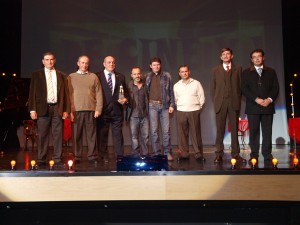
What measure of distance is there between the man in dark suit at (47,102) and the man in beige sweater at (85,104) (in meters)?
0.20

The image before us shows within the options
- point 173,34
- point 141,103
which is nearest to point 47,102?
point 141,103

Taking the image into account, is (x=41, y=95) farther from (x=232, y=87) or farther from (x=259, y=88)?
(x=259, y=88)

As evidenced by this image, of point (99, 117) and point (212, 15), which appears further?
point (212, 15)

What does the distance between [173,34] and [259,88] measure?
359cm

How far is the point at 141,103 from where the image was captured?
4914 millimetres

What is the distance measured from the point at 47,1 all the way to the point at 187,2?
9.11 ft

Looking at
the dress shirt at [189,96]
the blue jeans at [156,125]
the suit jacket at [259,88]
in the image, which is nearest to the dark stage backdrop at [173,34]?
the dress shirt at [189,96]

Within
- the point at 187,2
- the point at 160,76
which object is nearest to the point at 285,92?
the point at 187,2

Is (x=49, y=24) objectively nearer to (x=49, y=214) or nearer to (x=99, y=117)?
(x=99, y=117)

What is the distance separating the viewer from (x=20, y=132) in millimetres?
7754

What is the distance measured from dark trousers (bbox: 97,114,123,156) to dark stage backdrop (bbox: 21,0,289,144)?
108 inches

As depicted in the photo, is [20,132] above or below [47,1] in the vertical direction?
below

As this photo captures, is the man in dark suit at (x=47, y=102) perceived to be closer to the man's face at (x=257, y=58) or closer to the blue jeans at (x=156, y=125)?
the blue jeans at (x=156, y=125)

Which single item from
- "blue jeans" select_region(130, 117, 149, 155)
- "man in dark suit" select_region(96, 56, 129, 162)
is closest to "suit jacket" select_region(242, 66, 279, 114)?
"blue jeans" select_region(130, 117, 149, 155)
